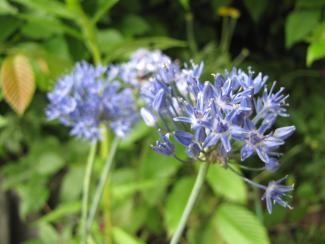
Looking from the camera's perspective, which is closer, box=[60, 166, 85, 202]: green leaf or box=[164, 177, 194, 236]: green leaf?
box=[164, 177, 194, 236]: green leaf

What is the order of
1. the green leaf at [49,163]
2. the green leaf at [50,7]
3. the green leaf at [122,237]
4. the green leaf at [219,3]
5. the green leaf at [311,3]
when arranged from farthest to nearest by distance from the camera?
the green leaf at [219,3]
the green leaf at [49,163]
the green leaf at [311,3]
the green leaf at [122,237]
the green leaf at [50,7]

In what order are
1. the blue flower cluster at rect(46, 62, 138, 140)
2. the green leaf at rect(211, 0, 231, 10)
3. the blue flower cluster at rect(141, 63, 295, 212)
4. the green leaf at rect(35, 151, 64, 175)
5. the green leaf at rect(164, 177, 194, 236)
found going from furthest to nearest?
the green leaf at rect(211, 0, 231, 10) < the green leaf at rect(35, 151, 64, 175) < the green leaf at rect(164, 177, 194, 236) < the blue flower cluster at rect(46, 62, 138, 140) < the blue flower cluster at rect(141, 63, 295, 212)

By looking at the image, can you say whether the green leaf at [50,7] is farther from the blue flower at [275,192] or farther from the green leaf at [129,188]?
the blue flower at [275,192]

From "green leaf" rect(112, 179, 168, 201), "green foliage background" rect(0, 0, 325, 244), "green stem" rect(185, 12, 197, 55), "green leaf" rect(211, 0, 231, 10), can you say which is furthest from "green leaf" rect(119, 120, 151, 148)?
"green leaf" rect(211, 0, 231, 10)

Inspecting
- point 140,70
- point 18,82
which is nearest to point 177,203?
point 140,70

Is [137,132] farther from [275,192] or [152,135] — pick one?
[275,192]

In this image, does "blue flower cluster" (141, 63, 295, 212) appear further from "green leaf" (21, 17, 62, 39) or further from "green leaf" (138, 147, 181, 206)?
"green leaf" (21, 17, 62, 39)

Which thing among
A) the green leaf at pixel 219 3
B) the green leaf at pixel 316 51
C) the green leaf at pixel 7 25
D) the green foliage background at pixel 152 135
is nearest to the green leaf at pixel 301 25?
the green foliage background at pixel 152 135
